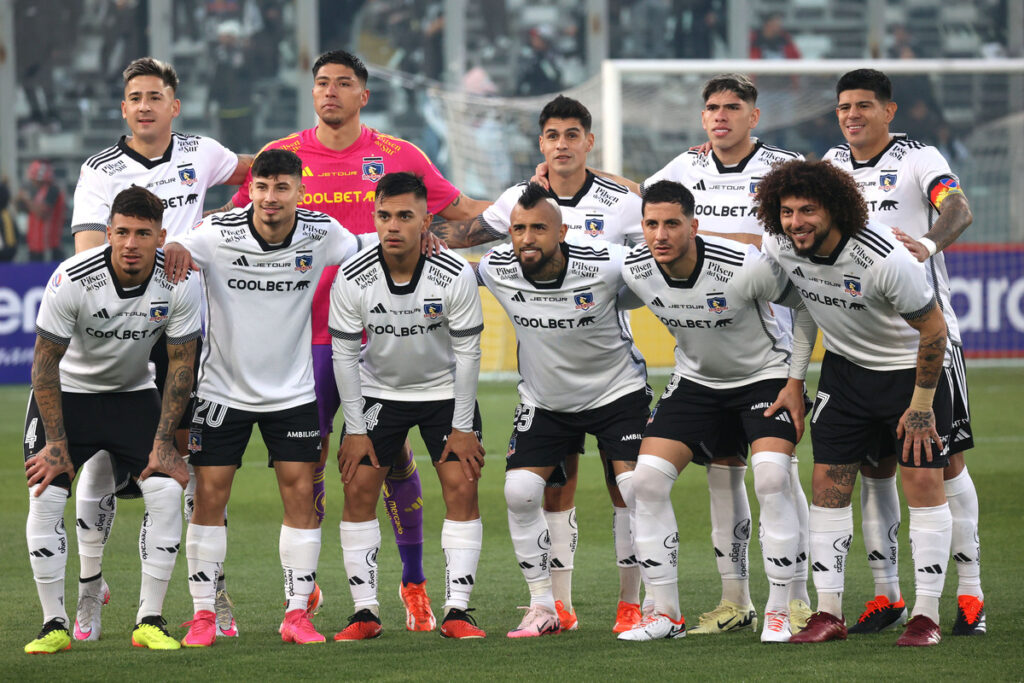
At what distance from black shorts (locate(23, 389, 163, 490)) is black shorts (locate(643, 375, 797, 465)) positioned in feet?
6.87

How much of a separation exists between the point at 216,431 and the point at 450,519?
3.42 feet

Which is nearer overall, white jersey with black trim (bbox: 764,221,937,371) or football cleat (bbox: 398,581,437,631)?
white jersey with black trim (bbox: 764,221,937,371)

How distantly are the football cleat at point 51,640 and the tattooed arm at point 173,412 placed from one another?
664mm

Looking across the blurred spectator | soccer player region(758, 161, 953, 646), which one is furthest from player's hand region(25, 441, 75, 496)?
the blurred spectator

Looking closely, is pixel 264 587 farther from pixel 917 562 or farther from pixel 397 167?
pixel 917 562

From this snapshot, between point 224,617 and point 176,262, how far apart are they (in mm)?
1570

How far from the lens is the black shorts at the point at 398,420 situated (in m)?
5.80

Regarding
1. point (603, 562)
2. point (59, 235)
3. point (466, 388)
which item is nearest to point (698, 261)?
point (466, 388)

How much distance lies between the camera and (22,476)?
33.9 feet

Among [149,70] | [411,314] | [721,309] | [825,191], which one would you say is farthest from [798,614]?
[149,70]

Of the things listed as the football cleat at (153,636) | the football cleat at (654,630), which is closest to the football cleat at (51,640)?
the football cleat at (153,636)

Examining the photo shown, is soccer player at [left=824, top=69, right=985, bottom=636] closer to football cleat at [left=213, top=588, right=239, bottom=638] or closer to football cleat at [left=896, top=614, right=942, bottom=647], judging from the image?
football cleat at [left=896, top=614, right=942, bottom=647]

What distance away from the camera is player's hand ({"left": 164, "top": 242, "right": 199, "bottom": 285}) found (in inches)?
216

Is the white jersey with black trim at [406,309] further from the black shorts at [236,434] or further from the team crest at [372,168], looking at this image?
the team crest at [372,168]
